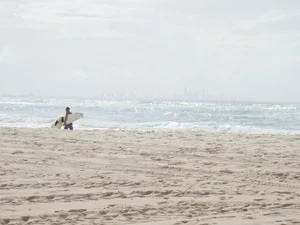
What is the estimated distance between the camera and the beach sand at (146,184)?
14.2 ft

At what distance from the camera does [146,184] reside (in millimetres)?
5852

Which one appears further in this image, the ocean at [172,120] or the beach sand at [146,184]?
the ocean at [172,120]

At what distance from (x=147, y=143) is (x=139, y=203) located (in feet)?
19.5

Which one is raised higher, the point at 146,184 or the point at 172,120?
the point at 146,184

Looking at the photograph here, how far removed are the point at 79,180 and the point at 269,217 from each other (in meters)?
2.88

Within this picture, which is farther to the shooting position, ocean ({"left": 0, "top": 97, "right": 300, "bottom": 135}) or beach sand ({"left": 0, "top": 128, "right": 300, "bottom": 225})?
ocean ({"left": 0, "top": 97, "right": 300, "bottom": 135})

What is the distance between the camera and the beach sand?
4320 mm

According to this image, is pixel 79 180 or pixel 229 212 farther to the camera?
pixel 79 180

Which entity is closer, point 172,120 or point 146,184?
point 146,184

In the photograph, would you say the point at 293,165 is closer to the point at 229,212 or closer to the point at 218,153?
the point at 218,153

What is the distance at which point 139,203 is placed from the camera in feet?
15.7

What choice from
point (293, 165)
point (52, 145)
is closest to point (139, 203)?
point (293, 165)

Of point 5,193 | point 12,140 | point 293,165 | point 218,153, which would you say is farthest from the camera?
point 12,140

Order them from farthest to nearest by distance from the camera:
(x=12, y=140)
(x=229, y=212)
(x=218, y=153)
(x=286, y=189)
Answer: (x=12, y=140), (x=218, y=153), (x=286, y=189), (x=229, y=212)
